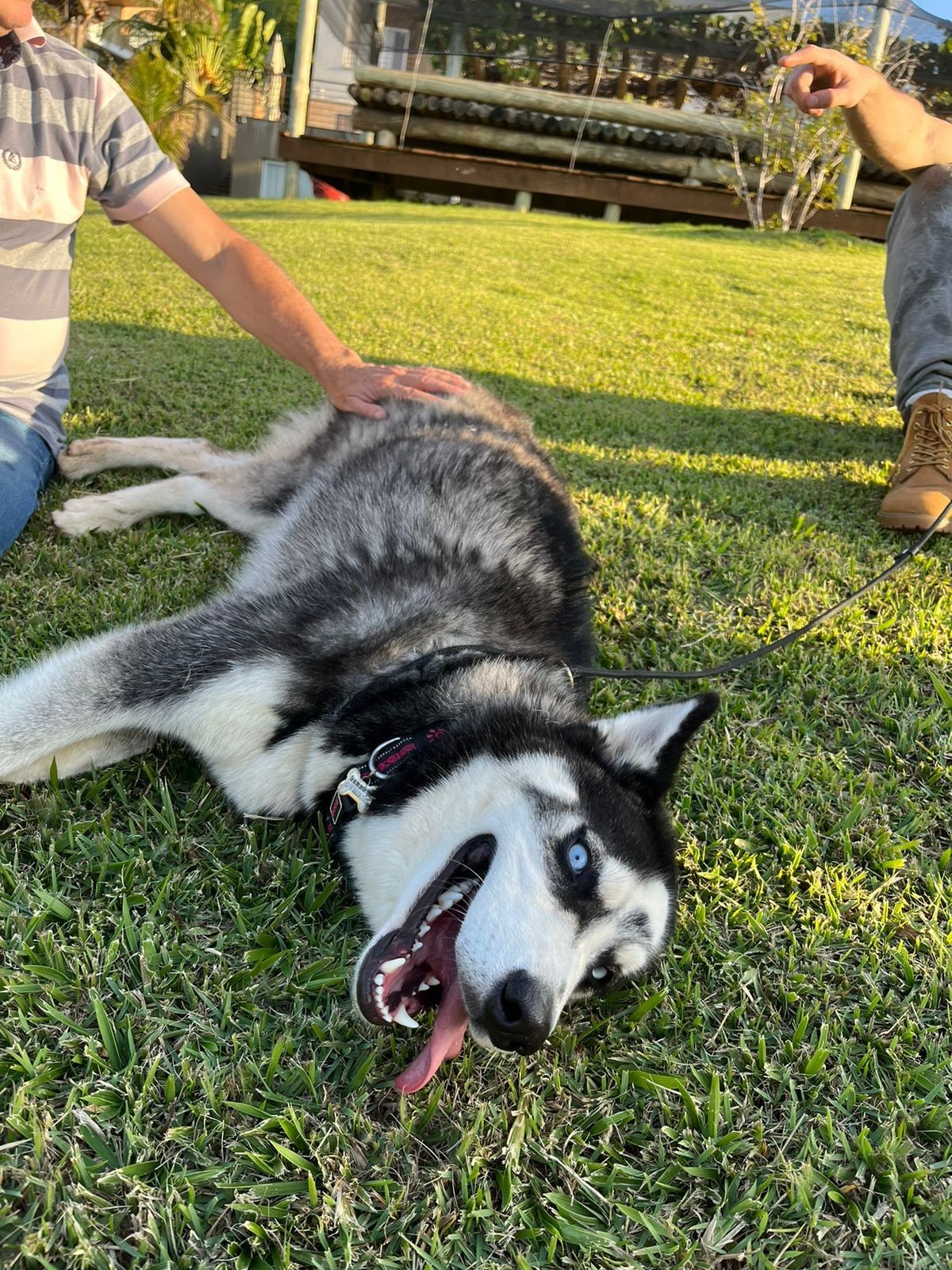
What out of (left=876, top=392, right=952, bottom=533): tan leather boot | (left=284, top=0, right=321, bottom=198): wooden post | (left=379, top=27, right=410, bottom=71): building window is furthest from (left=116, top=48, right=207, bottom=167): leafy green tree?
(left=876, top=392, right=952, bottom=533): tan leather boot

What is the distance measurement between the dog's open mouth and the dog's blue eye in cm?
16

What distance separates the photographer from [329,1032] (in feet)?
5.35

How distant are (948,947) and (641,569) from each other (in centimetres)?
182

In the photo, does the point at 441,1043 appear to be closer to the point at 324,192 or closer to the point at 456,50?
the point at 456,50

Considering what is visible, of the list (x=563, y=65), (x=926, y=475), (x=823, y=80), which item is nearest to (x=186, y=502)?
(x=823, y=80)

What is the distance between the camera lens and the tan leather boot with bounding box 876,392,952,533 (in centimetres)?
399

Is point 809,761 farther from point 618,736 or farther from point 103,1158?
point 103,1158

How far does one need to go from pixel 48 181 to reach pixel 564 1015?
2.95m

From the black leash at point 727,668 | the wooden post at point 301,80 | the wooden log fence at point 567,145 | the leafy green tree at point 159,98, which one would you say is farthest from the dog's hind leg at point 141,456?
the leafy green tree at point 159,98

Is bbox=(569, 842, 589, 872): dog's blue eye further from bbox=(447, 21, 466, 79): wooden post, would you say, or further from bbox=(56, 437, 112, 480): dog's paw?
bbox=(447, 21, 466, 79): wooden post

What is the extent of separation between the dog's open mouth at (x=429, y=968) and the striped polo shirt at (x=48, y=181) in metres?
2.38

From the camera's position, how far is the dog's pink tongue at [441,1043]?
152cm

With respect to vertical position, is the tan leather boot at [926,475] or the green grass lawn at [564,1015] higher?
the tan leather boot at [926,475]

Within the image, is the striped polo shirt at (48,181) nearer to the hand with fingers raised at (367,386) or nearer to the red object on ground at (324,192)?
the hand with fingers raised at (367,386)
